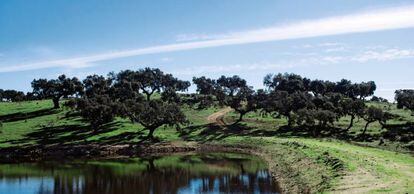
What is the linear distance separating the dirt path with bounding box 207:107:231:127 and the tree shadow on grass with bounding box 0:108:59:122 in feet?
142

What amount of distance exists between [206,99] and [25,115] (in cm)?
5718

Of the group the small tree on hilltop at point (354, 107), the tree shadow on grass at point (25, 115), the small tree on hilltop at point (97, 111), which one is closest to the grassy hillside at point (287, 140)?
the tree shadow on grass at point (25, 115)

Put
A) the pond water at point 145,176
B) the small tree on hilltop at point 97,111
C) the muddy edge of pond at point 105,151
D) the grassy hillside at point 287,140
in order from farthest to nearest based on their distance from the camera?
1. the small tree on hilltop at point 97,111
2. the muddy edge of pond at point 105,151
3. the pond water at point 145,176
4. the grassy hillside at point 287,140

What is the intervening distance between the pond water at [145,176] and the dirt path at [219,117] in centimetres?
3606

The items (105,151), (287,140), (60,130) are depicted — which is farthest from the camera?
(60,130)

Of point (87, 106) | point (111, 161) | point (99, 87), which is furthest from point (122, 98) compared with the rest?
point (111, 161)

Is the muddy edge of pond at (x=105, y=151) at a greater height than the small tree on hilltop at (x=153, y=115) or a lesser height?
lesser

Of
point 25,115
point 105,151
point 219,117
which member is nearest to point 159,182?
point 105,151

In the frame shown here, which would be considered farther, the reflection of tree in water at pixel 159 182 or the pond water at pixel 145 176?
the pond water at pixel 145 176

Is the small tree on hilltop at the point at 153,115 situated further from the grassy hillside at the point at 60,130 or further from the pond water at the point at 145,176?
the pond water at the point at 145,176

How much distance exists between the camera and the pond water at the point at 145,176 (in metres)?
50.6

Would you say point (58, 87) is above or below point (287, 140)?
above

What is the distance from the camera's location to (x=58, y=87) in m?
128

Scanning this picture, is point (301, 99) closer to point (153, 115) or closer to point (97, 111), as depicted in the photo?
point (153, 115)
